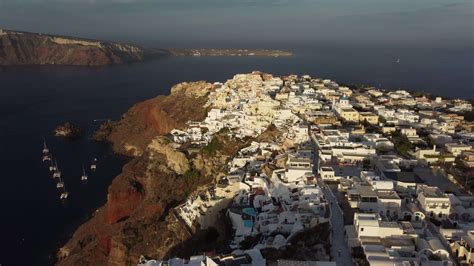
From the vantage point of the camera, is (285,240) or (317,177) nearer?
(285,240)

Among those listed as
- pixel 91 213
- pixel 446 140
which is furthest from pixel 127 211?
pixel 446 140

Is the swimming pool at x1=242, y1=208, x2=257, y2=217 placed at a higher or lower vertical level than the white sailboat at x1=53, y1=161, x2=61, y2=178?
higher

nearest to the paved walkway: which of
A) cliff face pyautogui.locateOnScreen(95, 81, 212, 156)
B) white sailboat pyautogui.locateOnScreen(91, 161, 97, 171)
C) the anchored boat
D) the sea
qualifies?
the sea

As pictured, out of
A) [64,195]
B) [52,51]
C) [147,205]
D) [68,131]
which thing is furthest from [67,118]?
[52,51]

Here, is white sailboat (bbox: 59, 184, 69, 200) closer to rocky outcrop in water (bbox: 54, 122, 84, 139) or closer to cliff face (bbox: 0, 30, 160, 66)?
rocky outcrop in water (bbox: 54, 122, 84, 139)

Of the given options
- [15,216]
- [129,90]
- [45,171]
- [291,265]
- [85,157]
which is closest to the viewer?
[291,265]

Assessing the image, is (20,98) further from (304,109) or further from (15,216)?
(304,109)
